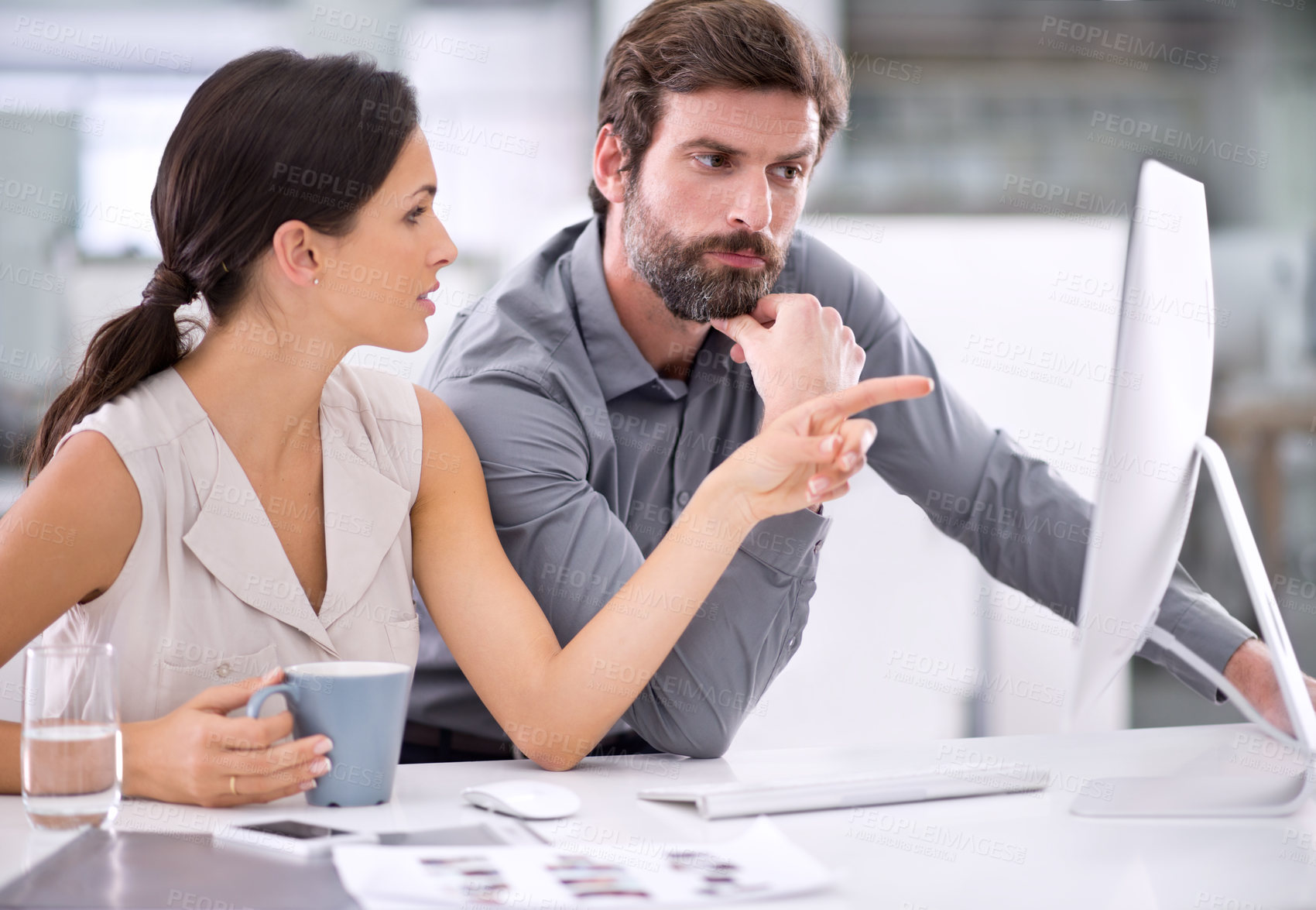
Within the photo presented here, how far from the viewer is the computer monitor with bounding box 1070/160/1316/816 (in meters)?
0.76

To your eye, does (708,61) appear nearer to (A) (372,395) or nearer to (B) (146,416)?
(A) (372,395)

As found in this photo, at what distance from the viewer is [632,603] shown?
1.00 m

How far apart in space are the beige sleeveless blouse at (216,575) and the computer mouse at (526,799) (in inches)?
6.9

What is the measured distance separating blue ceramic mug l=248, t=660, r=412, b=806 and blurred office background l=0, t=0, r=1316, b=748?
5.76 feet

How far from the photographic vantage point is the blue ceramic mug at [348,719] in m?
0.81

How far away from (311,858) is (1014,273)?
6.95 ft

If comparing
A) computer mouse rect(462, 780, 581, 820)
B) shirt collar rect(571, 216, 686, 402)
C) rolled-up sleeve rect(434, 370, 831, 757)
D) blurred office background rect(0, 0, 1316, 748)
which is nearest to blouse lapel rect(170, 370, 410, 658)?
rolled-up sleeve rect(434, 370, 831, 757)

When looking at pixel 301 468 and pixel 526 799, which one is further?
pixel 301 468

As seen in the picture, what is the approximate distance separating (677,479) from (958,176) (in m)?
2.78

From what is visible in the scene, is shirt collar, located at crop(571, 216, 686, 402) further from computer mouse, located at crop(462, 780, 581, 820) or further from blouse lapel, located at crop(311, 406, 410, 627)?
computer mouse, located at crop(462, 780, 581, 820)

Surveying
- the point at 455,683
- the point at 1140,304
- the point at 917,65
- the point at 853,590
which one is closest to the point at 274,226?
Answer: the point at 455,683

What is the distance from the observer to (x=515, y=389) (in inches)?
48.0

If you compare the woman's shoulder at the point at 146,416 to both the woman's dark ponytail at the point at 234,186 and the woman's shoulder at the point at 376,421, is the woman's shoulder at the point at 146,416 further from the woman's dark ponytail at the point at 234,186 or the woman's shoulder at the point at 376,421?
the woman's shoulder at the point at 376,421

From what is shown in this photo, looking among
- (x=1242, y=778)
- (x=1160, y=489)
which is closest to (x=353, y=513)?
(x=1160, y=489)
